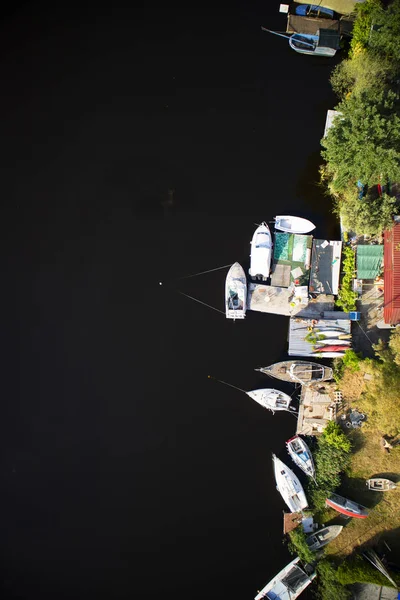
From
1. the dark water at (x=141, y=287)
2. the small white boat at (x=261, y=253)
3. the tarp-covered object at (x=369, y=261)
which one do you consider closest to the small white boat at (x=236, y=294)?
the small white boat at (x=261, y=253)

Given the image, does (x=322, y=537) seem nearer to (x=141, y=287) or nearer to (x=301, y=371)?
(x=301, y=371)

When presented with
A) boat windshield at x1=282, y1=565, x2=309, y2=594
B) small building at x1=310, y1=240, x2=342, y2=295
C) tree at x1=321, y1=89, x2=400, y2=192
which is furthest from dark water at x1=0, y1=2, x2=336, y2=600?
tree at x1=321, y1=89, x2=400, y2=192

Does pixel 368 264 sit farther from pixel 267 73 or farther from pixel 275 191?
pixel 267 73

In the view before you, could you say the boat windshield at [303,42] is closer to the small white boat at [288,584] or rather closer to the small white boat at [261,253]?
the small white boat at [261,253]

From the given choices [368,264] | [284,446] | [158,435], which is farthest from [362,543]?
[368,264]

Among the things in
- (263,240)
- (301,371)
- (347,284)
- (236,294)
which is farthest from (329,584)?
(263,240)
